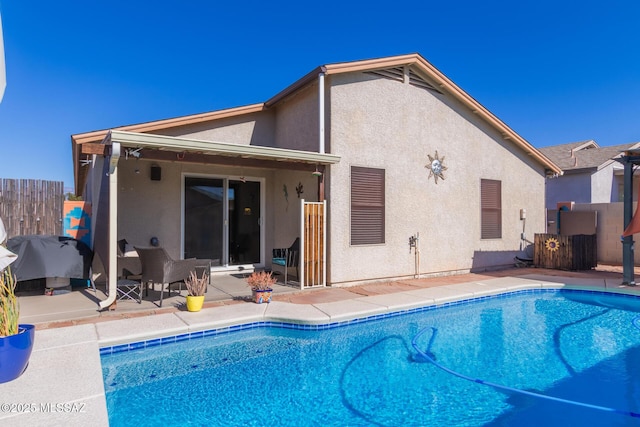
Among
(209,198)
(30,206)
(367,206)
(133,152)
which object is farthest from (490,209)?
(30,206)

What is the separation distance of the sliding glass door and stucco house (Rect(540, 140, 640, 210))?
17.8 meters

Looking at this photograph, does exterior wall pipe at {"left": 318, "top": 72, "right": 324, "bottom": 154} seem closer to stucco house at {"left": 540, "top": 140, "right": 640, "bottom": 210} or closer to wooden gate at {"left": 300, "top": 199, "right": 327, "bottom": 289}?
wooden gate at {"left": 300, "top": 199, "right": 327, "bottom": 289}

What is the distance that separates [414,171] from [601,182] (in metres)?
16.8

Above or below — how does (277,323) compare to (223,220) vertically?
below

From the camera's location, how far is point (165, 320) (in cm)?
637

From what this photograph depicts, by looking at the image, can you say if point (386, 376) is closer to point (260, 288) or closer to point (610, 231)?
point (260, 288)

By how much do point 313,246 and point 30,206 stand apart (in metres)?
8.92

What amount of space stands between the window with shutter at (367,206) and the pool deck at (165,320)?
129 centimetres

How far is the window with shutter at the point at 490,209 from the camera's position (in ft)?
41.7

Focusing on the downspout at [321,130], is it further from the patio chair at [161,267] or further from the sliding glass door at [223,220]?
the patio chair at [161,267]

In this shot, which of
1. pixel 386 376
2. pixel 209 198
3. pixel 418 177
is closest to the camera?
pixel 386 376

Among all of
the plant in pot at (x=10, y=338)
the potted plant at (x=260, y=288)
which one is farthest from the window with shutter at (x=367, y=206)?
the plant in pot at (x=10, y=338)

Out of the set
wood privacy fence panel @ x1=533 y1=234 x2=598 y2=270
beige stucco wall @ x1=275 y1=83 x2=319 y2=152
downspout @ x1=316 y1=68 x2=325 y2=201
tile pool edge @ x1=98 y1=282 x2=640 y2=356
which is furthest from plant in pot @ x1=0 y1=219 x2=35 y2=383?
wood privacy fence panel @ x1=533 y1=234 x2=598 y2=270

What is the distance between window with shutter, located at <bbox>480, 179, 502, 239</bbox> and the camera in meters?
12.7
